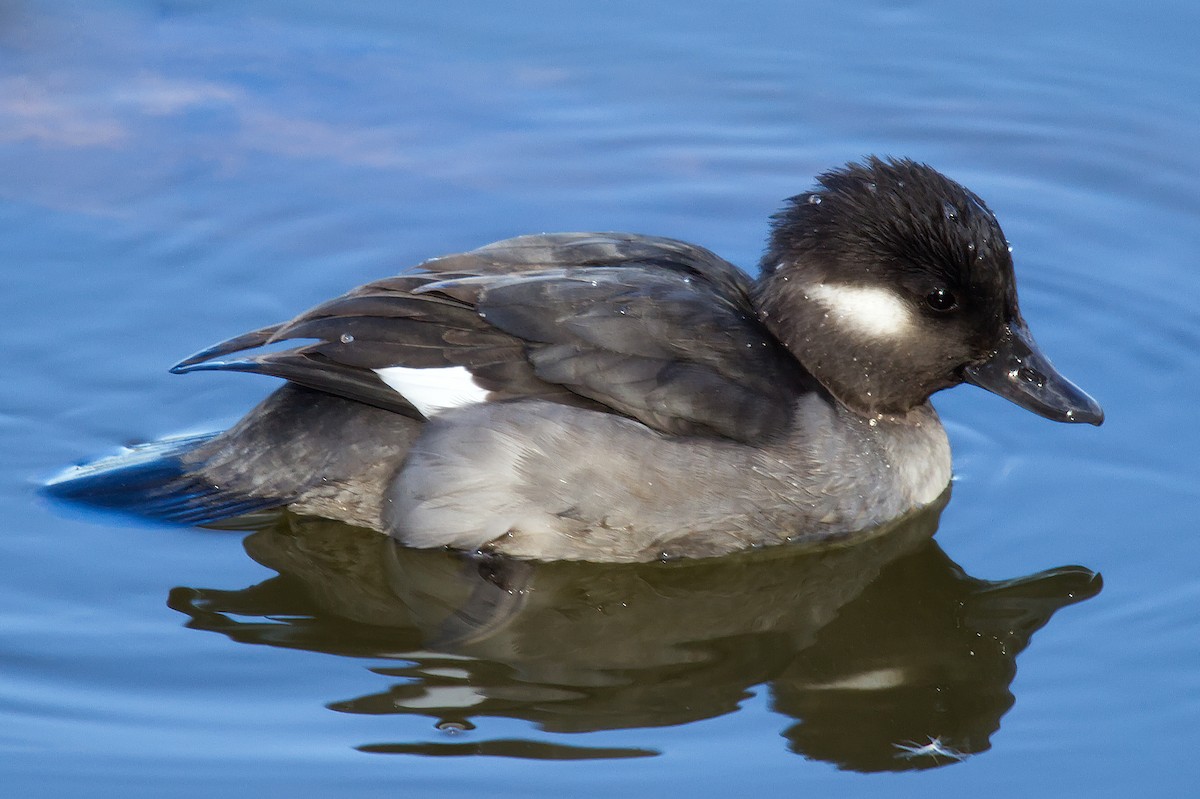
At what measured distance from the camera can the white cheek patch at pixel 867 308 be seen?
5594 mm

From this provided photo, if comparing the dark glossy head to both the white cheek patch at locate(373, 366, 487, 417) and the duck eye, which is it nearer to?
the duck eye

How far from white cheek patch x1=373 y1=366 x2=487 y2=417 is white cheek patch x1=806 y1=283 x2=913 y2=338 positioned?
1175mm

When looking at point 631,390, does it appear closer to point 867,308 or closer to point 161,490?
point 867,308

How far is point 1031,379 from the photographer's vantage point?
18.9ft

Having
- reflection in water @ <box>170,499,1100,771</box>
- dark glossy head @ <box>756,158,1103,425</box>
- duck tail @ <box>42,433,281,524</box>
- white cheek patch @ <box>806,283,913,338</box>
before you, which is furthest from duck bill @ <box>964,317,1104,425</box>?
duck tail @ <box>42,433,281,524</box>

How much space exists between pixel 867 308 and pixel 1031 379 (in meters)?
0.64

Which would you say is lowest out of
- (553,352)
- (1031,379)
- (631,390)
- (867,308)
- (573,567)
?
(573,567)

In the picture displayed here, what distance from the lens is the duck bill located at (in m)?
5.74

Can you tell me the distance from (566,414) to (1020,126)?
361cm

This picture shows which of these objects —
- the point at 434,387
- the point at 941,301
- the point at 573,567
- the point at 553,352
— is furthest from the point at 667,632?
the point at 941,301

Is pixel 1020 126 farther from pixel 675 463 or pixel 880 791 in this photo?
pixel 880 791

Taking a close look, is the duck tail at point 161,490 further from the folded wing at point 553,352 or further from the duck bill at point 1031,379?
the duck bill at point 1031,379

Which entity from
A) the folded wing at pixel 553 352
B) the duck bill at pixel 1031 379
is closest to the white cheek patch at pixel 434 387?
the folded wing at pixel 553 352

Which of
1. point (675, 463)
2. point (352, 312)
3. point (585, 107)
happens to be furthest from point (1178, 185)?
point (352, 312)
